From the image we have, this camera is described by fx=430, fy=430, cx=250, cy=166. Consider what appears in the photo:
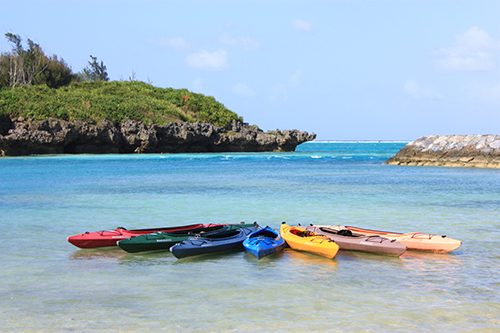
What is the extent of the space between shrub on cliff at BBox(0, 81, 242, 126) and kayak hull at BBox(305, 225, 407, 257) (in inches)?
2280

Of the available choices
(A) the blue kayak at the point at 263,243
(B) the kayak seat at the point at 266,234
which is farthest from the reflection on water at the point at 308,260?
(B) the kayak seat at the point at 266,234

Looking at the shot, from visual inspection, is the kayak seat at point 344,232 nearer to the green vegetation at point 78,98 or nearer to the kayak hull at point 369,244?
the kayak hull at point 369,244

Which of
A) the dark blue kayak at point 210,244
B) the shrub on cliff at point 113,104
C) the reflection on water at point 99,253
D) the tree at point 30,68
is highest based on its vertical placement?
the tree at point 30,68

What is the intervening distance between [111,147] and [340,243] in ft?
191

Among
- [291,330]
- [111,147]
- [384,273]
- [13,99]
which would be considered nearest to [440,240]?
[384,273]

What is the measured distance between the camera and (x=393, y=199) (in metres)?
19.5

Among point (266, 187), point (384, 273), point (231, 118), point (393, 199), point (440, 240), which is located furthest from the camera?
point (231, 118)

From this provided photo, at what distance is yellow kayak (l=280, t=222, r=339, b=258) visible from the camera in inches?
391

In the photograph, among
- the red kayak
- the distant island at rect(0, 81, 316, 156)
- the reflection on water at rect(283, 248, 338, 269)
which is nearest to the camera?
the reflection on water at rect(283, 248, 338, 269)

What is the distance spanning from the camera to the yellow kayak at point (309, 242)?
9922mm

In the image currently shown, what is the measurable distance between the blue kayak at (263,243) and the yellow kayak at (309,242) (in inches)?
11.9

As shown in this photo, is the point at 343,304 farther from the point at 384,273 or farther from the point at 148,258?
the point at 148,258

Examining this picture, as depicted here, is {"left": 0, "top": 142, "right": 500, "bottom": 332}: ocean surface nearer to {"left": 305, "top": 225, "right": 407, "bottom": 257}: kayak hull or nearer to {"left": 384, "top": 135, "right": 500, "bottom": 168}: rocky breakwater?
{"left": 305, "top": 225, "right": 407, "bottom": 257}: kayak hull

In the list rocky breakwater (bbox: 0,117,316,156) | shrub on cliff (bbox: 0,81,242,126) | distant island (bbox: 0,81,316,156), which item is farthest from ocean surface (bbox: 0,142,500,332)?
shrub on cliff (bbox: 0,81,242,126)
